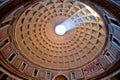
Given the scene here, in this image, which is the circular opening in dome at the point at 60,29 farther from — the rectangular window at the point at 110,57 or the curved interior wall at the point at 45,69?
the rectangular window at the point at 110,57

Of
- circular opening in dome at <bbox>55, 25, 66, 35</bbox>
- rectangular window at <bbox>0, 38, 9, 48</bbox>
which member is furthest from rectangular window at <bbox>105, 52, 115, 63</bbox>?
rectangular window at <bbox>0, 38, 9, 48</bbox>

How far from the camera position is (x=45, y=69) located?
781 inches

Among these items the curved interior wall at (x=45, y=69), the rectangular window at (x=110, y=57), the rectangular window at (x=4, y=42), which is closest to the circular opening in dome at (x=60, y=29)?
the curved interior wall at (x=45, y=69)

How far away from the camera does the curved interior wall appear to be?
15891 millimetres

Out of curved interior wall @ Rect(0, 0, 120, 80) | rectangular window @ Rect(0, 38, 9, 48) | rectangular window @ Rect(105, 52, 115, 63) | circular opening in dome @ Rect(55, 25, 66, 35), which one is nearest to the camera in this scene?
curved interior wall @ Rect(0, 0, 120, 80)

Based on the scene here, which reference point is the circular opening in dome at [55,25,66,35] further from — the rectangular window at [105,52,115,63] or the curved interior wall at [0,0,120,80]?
the rectangular window at [105,52,115,63]

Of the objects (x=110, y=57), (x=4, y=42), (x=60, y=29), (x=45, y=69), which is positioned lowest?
(x=110, y=57)

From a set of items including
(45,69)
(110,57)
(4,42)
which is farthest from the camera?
(45,69)

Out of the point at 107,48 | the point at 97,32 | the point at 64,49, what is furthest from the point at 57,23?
the point at 107,48

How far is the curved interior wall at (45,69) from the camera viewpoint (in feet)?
52.1

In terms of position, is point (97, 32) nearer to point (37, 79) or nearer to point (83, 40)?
point (83, 40)

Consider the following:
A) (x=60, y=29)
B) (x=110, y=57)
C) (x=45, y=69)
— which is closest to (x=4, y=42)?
(x=45, y=69)

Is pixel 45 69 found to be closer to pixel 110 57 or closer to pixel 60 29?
pixel 60 29

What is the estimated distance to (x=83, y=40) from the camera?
20266 mm
